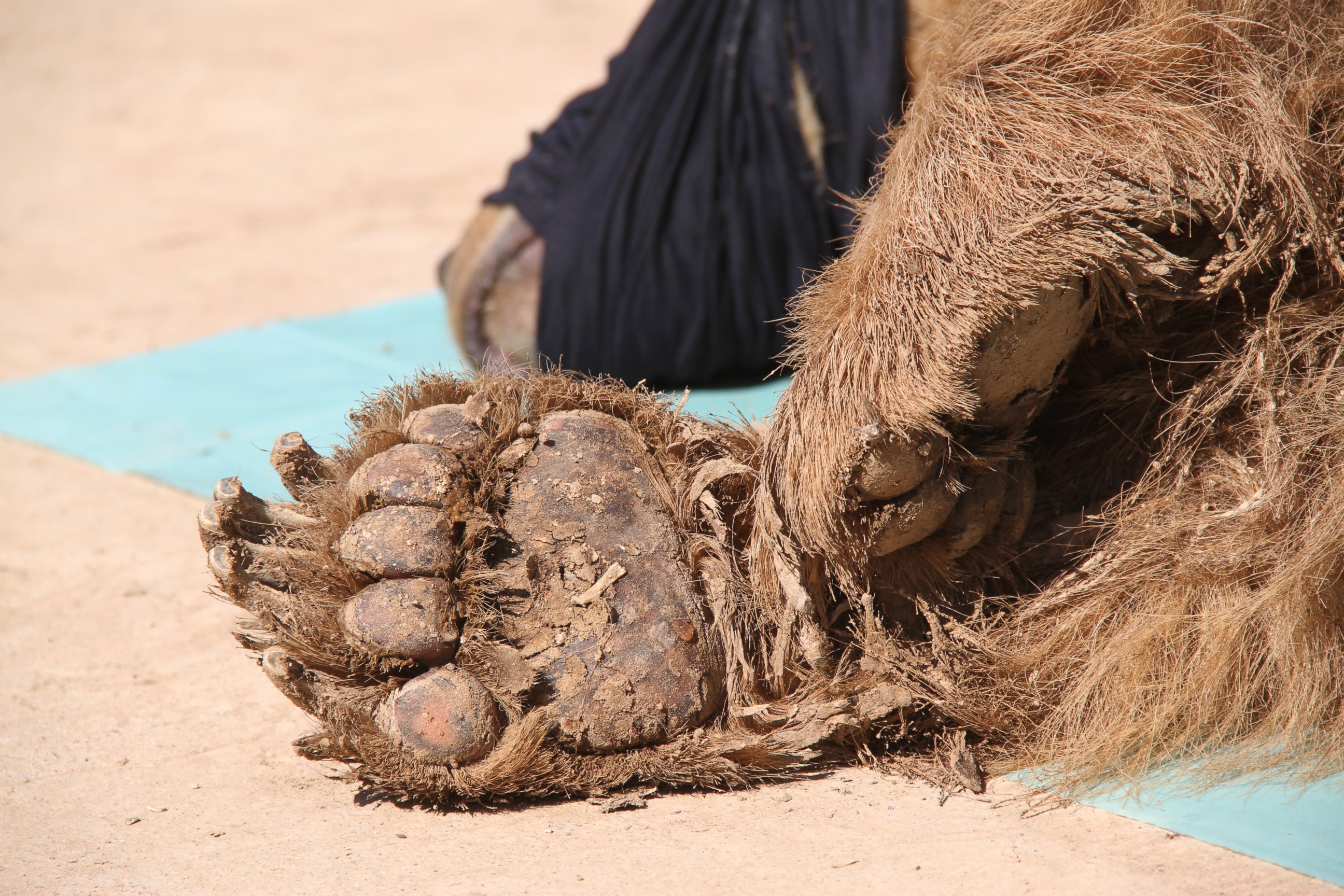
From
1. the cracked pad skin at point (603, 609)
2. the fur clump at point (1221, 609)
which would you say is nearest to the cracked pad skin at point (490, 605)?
the cracked pad skin at point (603, 609)

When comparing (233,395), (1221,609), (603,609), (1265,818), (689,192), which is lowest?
(1265,818)

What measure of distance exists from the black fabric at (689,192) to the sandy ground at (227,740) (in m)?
0.81

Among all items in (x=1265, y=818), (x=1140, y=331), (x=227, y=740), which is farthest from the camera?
(x=227, y=740)

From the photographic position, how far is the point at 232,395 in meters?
2.59

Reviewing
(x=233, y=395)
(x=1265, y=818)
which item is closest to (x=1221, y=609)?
(x=1265, y=818)

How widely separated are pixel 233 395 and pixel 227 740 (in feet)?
4.46

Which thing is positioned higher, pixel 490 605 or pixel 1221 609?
pixel 490 605

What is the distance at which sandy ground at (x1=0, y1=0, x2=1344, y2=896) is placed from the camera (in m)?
1.08

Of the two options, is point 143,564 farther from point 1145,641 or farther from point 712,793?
point 1145,641

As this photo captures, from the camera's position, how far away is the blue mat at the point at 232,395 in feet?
7.39

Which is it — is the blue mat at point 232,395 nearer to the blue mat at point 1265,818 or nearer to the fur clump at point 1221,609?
the fur clump at point 1221,609

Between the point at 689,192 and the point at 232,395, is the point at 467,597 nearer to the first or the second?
the point at 689,192

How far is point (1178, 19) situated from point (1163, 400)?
38 cm

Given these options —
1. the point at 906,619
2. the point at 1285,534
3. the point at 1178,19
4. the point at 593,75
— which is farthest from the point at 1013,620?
the point at 593,75
